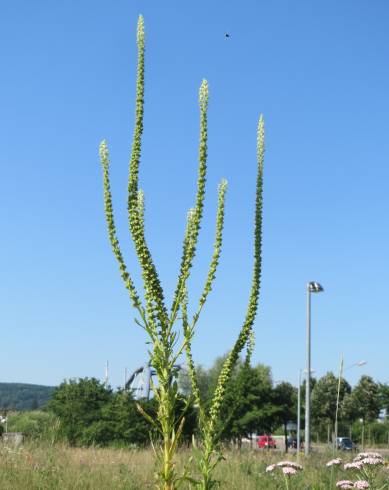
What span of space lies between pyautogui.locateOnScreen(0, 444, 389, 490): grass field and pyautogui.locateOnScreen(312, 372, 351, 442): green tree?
49.5 metres

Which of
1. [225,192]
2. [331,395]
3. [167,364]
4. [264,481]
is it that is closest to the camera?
[167,364]

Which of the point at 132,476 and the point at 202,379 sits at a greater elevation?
the point at 202,379

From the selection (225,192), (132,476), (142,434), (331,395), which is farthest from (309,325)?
(331,395)

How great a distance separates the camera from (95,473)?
36.7 ft

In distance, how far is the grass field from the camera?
32.5ft

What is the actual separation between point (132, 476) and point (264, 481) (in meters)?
2.43

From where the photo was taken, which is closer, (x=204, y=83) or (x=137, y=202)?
(x=137, y=202)

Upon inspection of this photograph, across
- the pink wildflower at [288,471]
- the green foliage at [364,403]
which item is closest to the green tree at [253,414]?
the green foliage at [364,403]

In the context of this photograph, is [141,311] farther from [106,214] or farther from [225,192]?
[225,192]

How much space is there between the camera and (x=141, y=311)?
4.39m

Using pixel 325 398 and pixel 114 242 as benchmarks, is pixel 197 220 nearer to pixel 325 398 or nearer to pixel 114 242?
pixel 114 242

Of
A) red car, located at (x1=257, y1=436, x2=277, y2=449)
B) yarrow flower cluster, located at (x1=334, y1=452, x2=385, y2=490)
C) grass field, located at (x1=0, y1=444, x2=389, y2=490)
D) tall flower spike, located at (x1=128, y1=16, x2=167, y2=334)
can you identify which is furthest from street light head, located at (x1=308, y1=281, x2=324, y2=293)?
tall flower spike, located at (x1=128, y1=16, x2=167, y2=334)

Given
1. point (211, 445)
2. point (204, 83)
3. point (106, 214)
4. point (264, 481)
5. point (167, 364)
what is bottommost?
point (264, 481)

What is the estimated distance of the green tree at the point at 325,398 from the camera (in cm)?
6234
